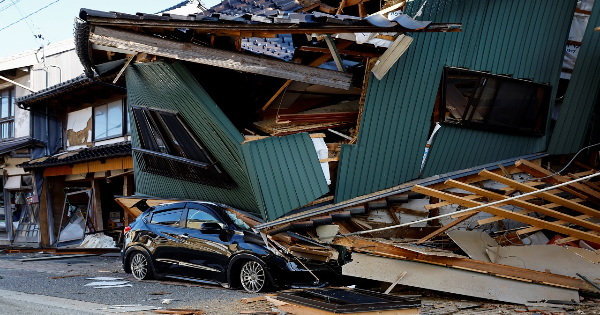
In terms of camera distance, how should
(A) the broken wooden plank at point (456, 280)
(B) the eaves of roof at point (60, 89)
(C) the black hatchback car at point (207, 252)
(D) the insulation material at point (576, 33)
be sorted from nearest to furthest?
(A) the broken wooden plank at point (456, 280), (C) the black hatchback car at point (207, 252), (D) the insulation material at point (576, 33), (B) the eaves of roof at point (60, 89)

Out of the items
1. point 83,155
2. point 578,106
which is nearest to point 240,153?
point 578,106

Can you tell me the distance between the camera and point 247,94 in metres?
11.9

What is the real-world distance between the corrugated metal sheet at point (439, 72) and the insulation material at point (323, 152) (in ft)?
0.98

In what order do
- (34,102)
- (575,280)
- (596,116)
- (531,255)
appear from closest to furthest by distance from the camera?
(575,280) < (531,255) < (596,116) < (34,102)

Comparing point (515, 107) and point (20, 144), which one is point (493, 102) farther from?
point (20, 144)

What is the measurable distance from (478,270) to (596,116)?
231 inches

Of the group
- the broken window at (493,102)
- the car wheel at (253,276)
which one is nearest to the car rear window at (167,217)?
the car wheel at (253,276)

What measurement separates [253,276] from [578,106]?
820cm

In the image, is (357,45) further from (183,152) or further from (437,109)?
(183,152)

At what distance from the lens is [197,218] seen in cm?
1017

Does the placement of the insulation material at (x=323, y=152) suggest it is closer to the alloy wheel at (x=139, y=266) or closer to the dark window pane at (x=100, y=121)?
the alloy wheel at (x=139, y=266)

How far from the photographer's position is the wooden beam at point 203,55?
923cm

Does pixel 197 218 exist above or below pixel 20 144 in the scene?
below

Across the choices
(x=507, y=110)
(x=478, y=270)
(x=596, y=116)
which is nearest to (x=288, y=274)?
(x=478, y=270)
